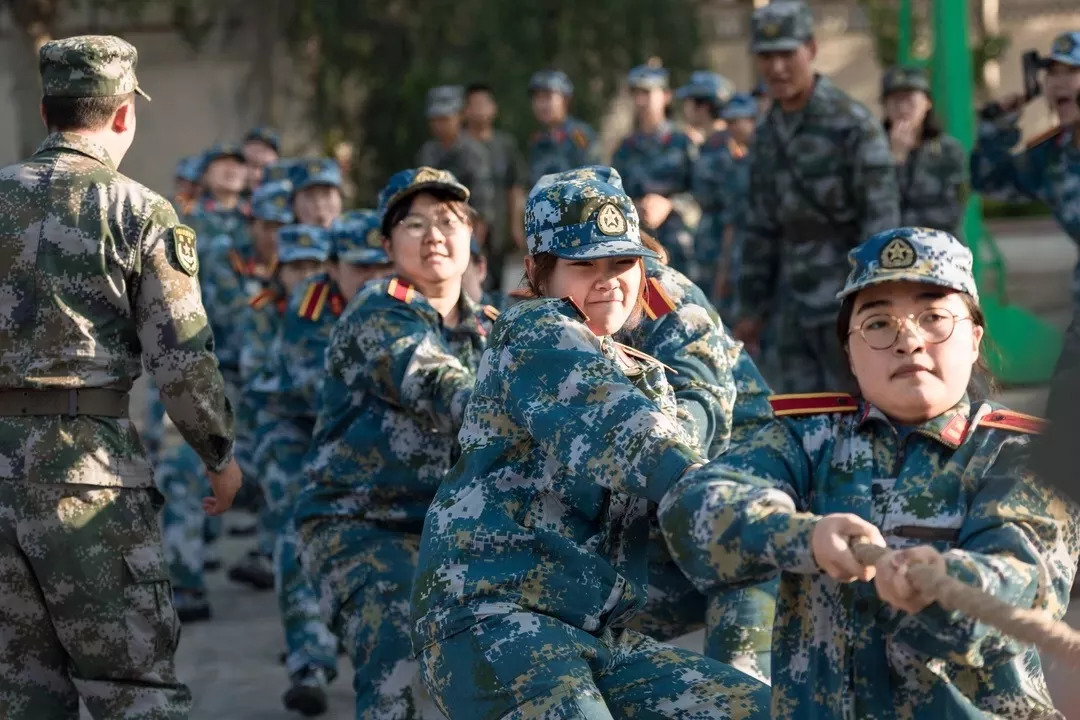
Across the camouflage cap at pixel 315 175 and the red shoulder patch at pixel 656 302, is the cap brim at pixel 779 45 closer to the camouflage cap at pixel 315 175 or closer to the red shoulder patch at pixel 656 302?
the camouflage cap at pixel 315 175

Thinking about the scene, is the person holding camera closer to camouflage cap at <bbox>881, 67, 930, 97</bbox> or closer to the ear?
camouflage cap at <bbox>881, 67, 930, 97</bbox>

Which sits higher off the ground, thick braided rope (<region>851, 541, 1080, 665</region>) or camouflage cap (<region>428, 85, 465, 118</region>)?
camouflage cap (<region>428, 85, 465, 118</region>)

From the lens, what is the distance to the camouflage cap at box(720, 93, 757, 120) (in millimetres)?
14701

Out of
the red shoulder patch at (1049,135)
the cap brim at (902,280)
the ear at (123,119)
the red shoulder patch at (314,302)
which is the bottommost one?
the red shoulder patch at (314,302)

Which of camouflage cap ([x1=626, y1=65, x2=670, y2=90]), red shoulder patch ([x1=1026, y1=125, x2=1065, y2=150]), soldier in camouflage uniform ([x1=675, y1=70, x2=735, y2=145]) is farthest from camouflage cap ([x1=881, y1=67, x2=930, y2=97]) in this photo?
soldier in camouflage uniform ([x1=675, y1=70, x2=735, y2=145])

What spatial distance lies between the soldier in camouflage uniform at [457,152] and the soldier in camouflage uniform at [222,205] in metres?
2.78

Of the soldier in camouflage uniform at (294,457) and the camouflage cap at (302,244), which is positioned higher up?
the camouflage cap at (302,244)

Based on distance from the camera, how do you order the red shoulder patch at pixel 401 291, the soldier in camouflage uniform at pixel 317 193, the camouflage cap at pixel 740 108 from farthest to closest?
the camouflage cap at pixel 740 108, the soldier in camouflage uniform at pixel 317 193, the red shoulder patch at pixel 401 291

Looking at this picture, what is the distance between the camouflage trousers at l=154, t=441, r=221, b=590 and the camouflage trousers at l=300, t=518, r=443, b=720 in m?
3.40

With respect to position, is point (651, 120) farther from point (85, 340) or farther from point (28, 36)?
point (85, 340)

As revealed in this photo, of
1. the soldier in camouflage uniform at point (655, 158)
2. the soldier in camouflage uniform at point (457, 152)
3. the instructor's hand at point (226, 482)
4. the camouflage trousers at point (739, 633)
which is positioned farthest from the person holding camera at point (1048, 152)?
the soldier in camouflage uniform at point (457, 152)

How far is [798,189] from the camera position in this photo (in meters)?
8.63

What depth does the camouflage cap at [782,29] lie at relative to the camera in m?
8.62

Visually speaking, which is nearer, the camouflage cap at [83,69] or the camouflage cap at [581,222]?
the camouflage cap at [581,222]
